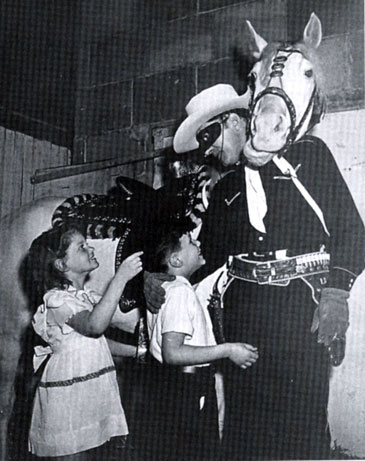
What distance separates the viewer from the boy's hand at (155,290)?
1.90 metres

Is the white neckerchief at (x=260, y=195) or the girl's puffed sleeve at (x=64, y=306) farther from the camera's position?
the girl's puffed sleeve at (x=64, y=306)

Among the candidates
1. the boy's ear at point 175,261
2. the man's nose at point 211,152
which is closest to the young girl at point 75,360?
the boy's ear at point 175,261

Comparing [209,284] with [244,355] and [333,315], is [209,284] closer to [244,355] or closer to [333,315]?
[244,355]

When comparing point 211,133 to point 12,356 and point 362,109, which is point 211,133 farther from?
point 12,356

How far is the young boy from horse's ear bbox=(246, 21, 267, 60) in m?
0.56

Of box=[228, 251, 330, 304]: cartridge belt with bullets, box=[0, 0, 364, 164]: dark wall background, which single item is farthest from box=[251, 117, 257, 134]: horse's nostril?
box=[228, 251, 330, 304]: cartridge belt with bullets

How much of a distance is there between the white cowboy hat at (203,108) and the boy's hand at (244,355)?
0.56 metres

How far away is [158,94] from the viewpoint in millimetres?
2170

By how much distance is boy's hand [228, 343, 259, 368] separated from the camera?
180 cm

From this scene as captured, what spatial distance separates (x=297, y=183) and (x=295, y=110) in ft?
0.62

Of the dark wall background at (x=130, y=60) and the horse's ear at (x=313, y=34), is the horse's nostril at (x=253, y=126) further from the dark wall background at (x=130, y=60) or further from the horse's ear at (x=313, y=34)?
the horse's ear at (x=313, y=34)

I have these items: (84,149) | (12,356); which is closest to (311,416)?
(12,356)

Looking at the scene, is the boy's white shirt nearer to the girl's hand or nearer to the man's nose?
the girl's hand

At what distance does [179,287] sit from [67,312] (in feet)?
1.07
